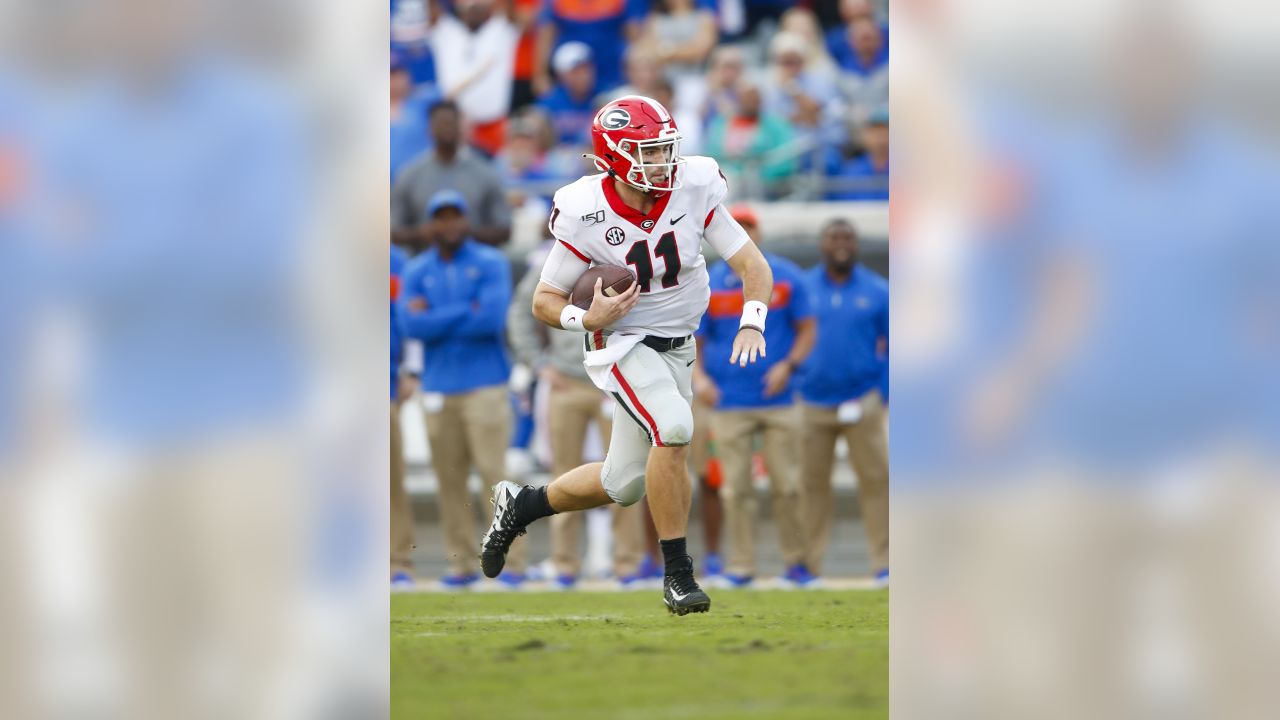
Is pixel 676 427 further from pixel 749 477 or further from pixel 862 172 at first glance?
pixel 862 172

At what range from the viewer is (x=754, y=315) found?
6.13m

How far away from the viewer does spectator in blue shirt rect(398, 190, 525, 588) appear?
368 inches

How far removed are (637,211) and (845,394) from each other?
3.41 m

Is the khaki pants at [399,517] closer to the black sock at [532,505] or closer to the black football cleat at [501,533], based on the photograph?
the black football cleat at [501,533]

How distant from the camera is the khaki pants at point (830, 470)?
933 centimetres

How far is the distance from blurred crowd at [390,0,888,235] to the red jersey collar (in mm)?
5213

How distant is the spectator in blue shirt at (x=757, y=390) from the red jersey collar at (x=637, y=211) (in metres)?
3.06

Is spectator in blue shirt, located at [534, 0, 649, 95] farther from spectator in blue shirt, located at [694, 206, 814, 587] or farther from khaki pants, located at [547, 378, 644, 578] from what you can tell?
khaki pants, located at [547, 378, 644, 578]
